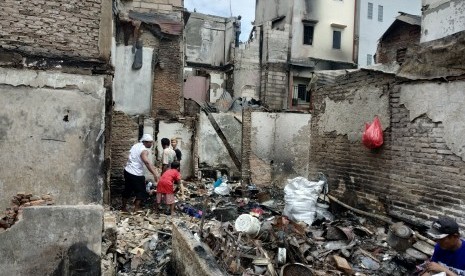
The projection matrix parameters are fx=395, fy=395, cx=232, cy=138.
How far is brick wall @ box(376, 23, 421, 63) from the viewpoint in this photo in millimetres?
16609

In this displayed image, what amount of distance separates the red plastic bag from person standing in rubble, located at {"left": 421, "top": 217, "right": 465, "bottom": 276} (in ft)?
9.45

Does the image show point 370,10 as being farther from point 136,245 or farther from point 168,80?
point 136,245

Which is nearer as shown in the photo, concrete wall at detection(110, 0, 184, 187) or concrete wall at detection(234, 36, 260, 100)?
concrete wall at detection(110, 0, 184, 187)

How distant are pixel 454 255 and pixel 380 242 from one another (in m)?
2.24

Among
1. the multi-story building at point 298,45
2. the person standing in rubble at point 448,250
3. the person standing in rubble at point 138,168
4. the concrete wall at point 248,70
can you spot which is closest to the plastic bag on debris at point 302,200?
the person standing in rubble at point 138,168

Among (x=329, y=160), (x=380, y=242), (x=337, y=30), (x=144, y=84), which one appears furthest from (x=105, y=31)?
(x=337, y=30)

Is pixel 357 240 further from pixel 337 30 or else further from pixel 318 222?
pixel 337 30

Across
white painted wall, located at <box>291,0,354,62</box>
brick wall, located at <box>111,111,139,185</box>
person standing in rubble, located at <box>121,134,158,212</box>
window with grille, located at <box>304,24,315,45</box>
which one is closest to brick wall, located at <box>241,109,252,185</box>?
brick wall, located at <box>111,111,139,185</box>

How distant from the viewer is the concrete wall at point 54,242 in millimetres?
4070

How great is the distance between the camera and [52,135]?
6.13 metres

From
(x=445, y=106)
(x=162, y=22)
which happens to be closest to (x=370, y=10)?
(x=162, y=22)

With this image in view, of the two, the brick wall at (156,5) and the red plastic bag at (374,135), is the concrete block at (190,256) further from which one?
the brick wall at (156,5)

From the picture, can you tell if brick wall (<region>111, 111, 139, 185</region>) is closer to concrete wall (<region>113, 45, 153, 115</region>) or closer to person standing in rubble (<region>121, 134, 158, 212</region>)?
concrete wall (<region>113, 45, 153, 115</region>)

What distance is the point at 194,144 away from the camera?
13.2 metres
